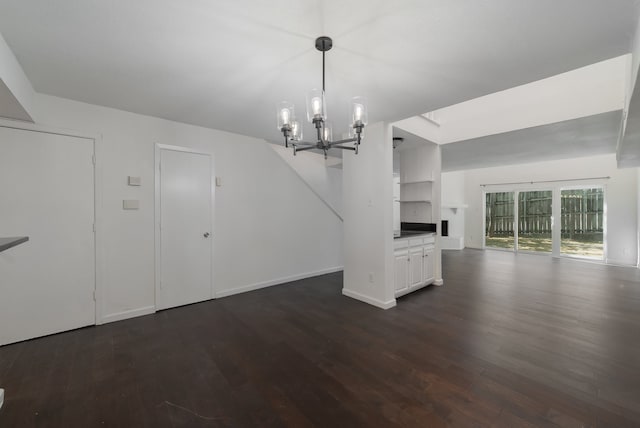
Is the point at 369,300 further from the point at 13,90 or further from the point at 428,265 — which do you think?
the point at 13,90

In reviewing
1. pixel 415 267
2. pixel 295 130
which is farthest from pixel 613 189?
pixel 295 130

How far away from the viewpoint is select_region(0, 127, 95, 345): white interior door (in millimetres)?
2449

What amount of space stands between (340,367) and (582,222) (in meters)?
8.40

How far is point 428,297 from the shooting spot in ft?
12.2

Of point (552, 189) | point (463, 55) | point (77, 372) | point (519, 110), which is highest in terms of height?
point (519, 110)

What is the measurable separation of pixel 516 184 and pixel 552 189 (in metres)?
0.84

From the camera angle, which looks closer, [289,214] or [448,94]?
[448,94]

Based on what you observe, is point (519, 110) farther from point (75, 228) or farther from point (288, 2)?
point (75, 228)

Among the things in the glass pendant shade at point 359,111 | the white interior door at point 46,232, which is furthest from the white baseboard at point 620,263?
the white interior door at point 46,232

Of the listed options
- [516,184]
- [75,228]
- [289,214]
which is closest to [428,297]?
[289,214]

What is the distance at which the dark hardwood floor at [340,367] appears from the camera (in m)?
1.59

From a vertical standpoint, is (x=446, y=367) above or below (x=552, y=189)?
below

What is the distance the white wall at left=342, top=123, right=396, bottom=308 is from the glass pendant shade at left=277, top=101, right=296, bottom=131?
1769mm

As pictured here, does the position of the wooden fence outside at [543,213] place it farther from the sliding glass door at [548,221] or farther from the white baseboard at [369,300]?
the white baseboard at [369,300]
